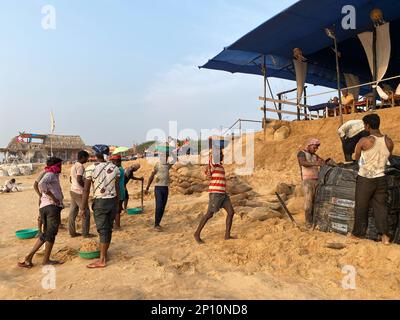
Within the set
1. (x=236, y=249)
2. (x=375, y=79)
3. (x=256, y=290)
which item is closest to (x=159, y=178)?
(x=236, y=249)

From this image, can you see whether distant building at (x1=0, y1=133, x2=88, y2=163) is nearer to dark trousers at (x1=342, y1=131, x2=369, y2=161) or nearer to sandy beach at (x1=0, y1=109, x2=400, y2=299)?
sandy beach at (x1=0, y1=109, x2=400, y2=299)

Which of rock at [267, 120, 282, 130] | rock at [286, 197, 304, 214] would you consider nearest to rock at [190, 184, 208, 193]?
rock at [267, 120, 282, 130]

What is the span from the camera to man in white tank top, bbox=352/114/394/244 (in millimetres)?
3803

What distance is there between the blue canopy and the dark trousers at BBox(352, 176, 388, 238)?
666 centimetres

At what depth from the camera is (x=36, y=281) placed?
11.3 ft

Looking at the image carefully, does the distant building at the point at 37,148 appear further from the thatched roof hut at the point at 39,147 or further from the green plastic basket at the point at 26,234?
the green plastic basket at the point at 26,234

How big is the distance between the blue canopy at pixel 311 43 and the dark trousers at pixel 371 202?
6.66 m

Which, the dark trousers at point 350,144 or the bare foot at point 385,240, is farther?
the dark trousers at point 350,144

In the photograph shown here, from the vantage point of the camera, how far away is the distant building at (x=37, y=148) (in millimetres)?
38375

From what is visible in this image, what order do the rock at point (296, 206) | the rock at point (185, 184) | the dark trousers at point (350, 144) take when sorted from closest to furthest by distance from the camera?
the dark trousers at point (350, 144), the rock at point (296, 206), the rock at point (185, 184)

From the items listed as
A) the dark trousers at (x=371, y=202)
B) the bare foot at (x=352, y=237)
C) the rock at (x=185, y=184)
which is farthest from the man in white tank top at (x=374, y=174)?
the rock at (x=185, y=184)

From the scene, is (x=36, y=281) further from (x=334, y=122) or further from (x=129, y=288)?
(x=334, y=122)

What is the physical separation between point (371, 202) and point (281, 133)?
7622 millimetres

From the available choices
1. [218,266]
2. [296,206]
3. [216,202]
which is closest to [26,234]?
[216,202]
